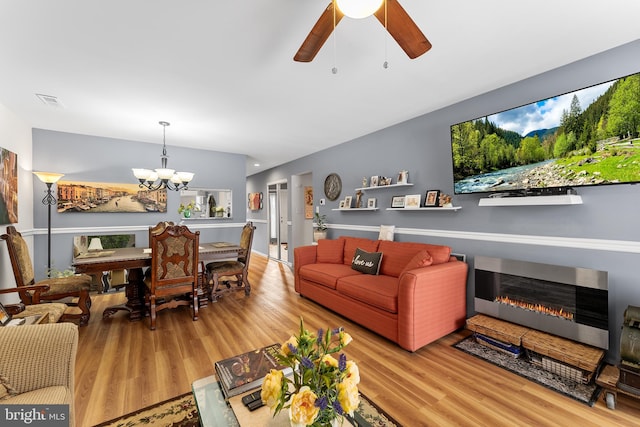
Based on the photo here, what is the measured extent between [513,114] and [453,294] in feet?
5.89

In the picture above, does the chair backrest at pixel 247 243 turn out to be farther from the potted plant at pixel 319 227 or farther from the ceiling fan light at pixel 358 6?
the ceiling fan light at pixel 358 6

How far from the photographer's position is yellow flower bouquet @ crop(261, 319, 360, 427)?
0.85 m

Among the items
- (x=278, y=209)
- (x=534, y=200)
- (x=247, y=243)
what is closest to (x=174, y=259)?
A: (x=247, y=243)

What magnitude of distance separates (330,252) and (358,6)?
10.7 ft

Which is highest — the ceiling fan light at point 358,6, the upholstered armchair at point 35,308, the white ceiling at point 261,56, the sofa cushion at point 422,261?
the white ceiling at point 261,56

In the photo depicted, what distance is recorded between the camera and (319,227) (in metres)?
5.13

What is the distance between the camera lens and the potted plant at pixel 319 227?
5004 millimetres

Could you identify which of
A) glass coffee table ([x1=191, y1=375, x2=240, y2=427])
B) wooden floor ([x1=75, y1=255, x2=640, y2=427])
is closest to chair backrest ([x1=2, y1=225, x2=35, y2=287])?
wooden floor ([x1=75, y1=255, x2=640, y2=427])

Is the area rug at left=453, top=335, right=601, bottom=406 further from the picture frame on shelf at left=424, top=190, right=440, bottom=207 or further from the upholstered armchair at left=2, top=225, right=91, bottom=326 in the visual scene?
the upholstered armchair at left=2, top=225, right=91, bottom=326

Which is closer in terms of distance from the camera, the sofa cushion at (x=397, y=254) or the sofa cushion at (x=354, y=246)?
the sofa cushion at (x=397, y=254)

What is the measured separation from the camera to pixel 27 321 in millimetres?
1779

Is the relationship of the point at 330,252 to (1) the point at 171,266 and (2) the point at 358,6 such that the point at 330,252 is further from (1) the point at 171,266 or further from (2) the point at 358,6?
(2) the point at 358,6

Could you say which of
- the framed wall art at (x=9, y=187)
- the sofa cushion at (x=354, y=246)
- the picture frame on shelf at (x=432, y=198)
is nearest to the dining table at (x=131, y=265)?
the framed wall art at (x=9, y=187)

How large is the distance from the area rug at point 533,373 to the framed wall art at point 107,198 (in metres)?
4.96
